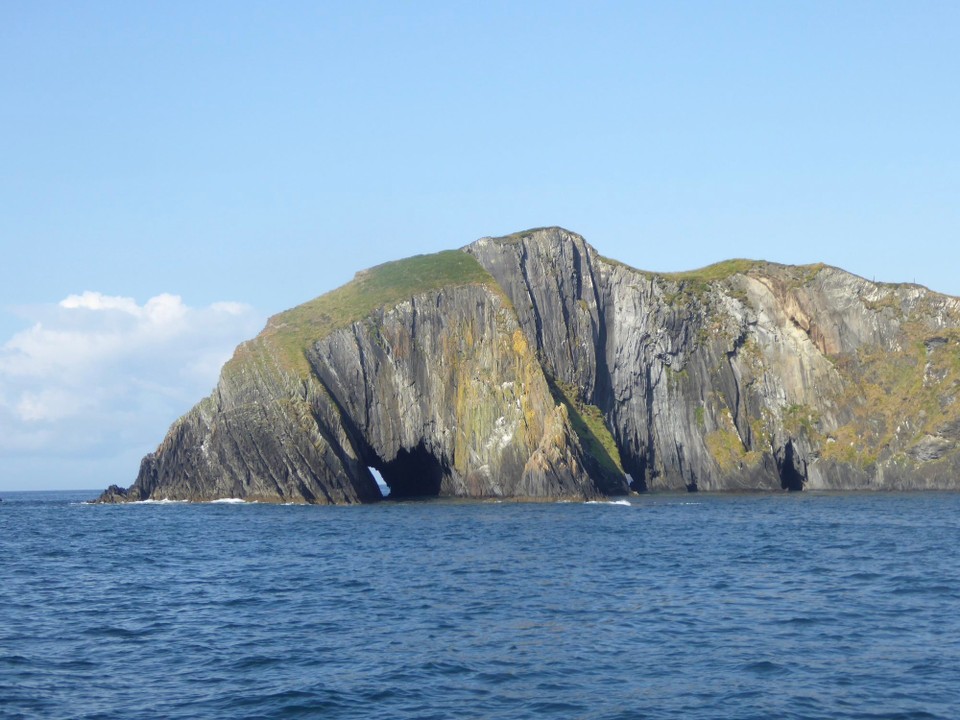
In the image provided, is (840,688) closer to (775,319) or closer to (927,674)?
(927,674)

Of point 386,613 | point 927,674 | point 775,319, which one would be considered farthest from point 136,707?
point 775,319

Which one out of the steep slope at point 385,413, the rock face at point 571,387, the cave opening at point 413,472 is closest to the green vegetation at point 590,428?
the rock face at point 571,387

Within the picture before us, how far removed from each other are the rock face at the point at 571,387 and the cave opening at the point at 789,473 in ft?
0.59

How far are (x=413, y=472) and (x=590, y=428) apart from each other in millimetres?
20862

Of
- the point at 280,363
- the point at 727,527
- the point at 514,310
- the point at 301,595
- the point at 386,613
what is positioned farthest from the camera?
the point at 514,310

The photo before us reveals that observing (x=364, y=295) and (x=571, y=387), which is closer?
(x=571, y=387)

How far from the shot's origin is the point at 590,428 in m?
117

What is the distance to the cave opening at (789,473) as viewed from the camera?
385ft

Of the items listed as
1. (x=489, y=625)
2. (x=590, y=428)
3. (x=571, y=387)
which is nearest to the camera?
(x=489, y=625)

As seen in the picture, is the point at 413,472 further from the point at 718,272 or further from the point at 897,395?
the point at 897,395

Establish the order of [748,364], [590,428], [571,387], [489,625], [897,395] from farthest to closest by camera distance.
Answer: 1. [571,387]
2. [748,364]
3. [590,428]
4. [897,395]
5. [489,625]

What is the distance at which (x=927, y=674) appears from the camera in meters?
27.2

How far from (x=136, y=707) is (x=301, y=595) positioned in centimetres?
1626

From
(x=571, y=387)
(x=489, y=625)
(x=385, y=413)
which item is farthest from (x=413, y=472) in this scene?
(x=489, y=625)
